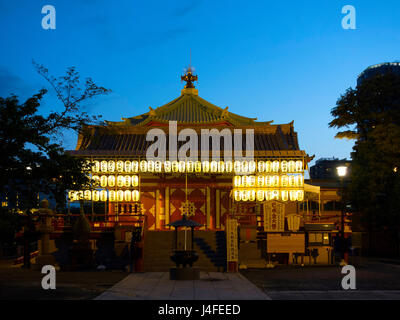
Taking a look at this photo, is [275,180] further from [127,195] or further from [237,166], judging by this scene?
[127,195]

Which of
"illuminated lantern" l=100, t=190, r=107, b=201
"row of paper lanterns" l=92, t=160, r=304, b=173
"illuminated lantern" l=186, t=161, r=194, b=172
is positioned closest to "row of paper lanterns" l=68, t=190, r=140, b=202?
"illuminated lantern" l=100, t=190, r=107, b=201

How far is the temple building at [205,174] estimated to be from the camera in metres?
25.9

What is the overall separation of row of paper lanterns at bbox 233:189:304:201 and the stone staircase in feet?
10.6

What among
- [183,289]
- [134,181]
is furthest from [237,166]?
[183,289]

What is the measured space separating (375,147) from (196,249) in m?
16.4

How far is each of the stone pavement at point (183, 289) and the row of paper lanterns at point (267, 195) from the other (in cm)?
910

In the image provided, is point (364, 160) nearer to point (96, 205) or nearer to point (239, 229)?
point (239, 229)

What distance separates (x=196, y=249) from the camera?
25422mm

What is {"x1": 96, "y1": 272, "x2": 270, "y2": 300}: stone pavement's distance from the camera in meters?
14.4

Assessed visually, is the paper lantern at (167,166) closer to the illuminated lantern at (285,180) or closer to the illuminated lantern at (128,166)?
the illuminated lantern at (128,166)

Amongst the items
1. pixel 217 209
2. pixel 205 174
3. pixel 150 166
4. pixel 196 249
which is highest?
pixel 150 166

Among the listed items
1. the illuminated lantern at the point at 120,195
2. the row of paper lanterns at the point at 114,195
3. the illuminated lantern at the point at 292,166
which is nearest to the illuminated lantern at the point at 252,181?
the illuminated lantern at the point at 292,166

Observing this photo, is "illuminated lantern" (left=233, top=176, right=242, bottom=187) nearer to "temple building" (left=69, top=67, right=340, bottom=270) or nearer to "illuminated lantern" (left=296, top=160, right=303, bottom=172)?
"temple building" (left=69, top=67, right=340, bottom=270)
